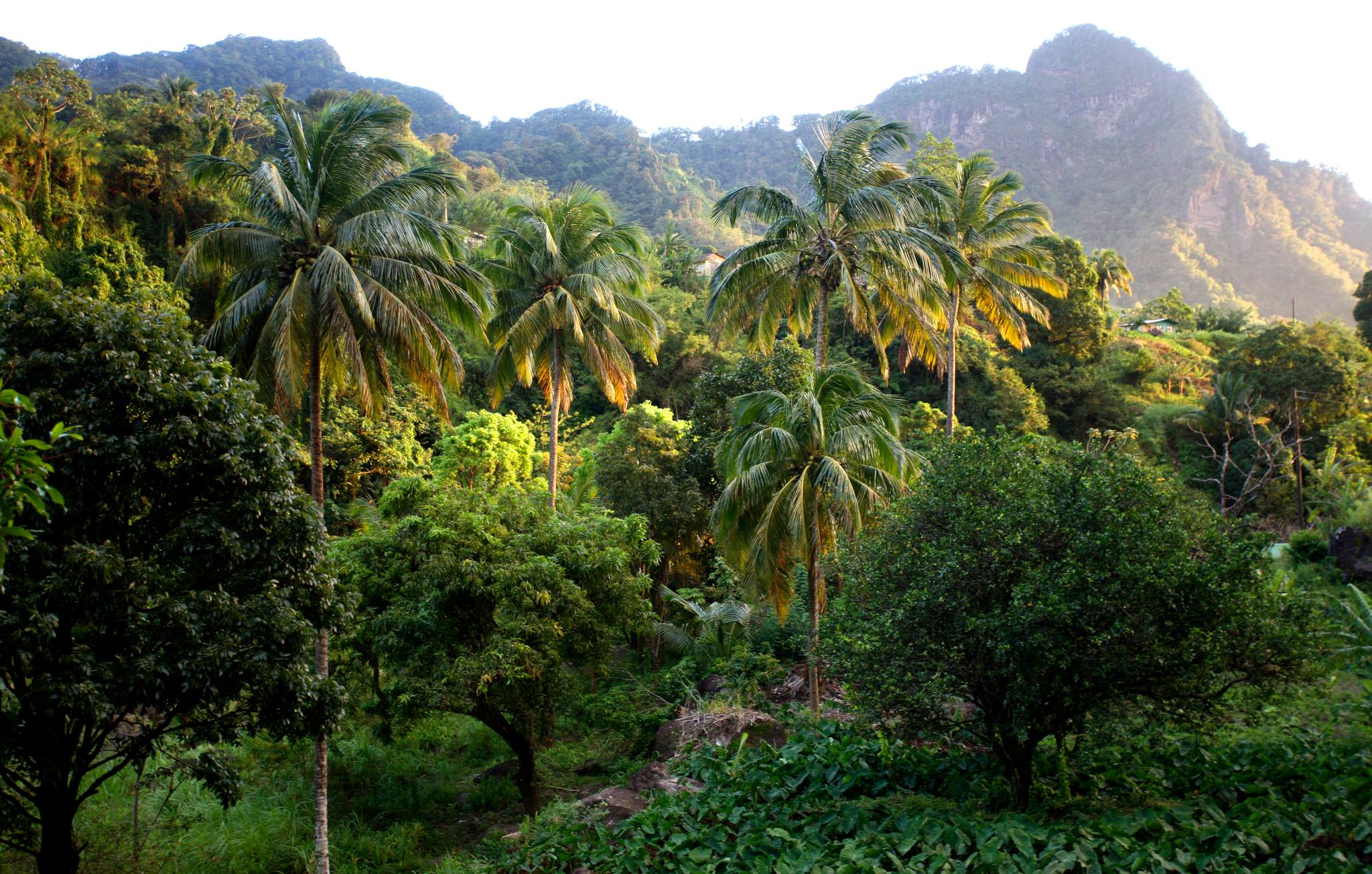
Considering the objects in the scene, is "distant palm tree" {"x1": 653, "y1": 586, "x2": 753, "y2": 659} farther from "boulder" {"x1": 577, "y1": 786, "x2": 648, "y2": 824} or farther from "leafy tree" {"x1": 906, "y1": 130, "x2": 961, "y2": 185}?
"leafy tree" {"x1": 906, "y1": 130, "x2": 961, "y2": 185}

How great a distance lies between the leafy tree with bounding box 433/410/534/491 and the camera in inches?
955

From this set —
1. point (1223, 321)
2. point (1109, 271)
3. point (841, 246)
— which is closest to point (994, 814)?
point (841, 246)

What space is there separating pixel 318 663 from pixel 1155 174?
126713mm

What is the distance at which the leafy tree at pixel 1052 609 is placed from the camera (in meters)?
7.70

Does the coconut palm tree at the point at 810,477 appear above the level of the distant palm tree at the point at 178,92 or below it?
below

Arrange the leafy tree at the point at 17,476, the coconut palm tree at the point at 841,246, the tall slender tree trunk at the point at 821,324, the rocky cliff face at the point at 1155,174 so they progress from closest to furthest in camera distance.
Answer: the leafy tree at the point at 17,476 < the coconut palm tree at the point at 841,246 < the tall slender tree trunk at the point at 821,324 < the rocky cliff face at the point at 1155,174

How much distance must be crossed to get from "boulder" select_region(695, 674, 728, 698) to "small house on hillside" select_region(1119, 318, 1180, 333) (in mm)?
43503

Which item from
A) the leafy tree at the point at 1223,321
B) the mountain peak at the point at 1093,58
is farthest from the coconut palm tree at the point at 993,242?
the mountain peak at the point at 1093,58

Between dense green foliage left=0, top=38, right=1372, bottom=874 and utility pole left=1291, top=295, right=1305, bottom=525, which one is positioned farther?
utility pole left=1291, top=295, right=1305, bottom=525

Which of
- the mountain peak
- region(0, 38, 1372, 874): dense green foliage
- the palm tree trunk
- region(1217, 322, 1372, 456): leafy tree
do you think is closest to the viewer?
region(0, 38, 1372, 874): dense green foliage

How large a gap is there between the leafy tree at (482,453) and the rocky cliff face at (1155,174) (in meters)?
83.0

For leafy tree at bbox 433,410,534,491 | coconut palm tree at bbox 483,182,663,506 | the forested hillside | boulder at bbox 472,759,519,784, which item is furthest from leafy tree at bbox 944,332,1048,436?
Answer: the forested hillside

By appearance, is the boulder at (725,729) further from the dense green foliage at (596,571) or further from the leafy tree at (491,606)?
the leafy tree at (491,606)

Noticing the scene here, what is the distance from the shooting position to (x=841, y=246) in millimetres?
17766
